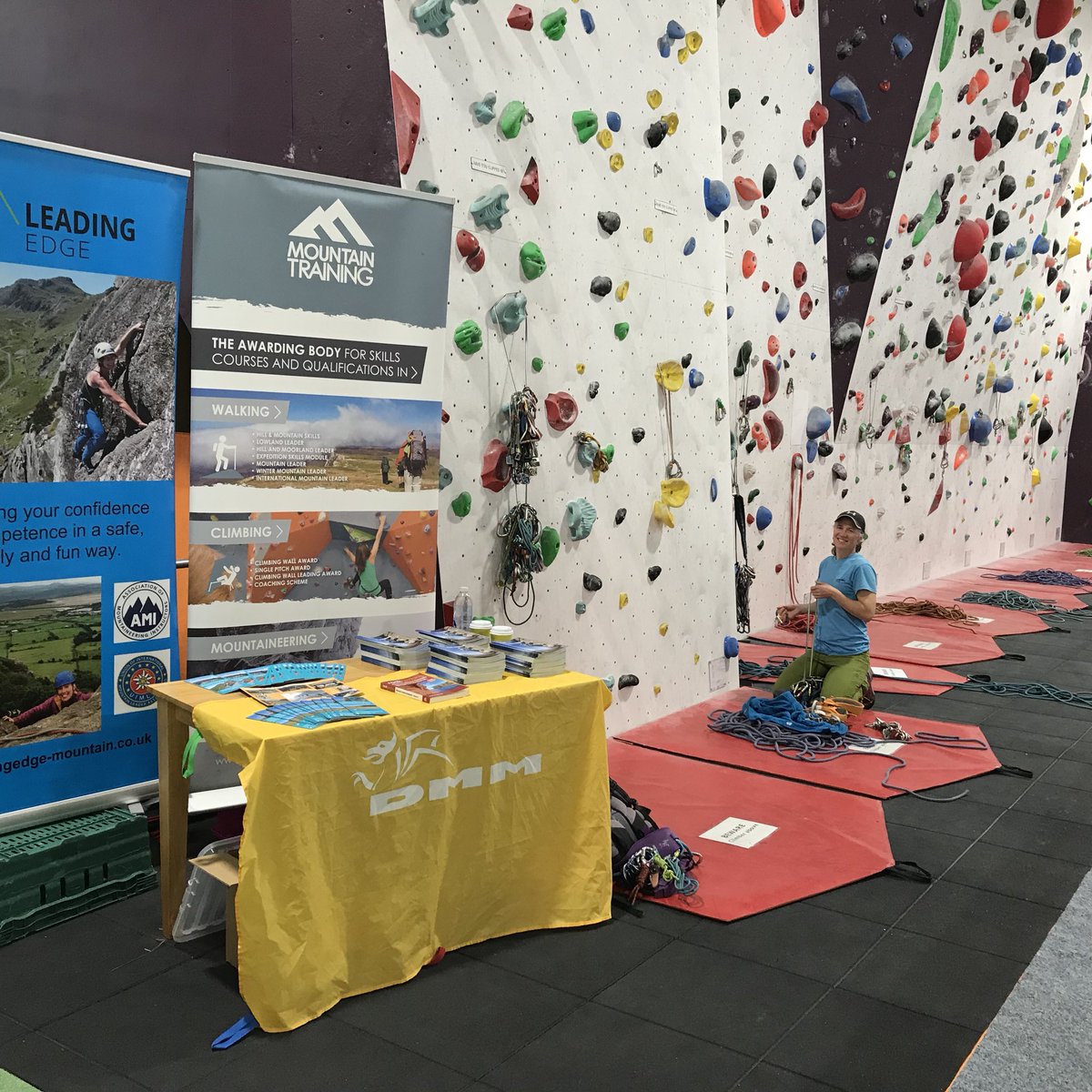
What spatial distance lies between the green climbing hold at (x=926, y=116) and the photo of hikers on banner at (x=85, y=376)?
270 inches

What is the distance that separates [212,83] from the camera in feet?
11.0

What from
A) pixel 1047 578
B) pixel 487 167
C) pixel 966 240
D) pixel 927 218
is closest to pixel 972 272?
pixel 966 240

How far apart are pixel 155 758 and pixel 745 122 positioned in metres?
4.98

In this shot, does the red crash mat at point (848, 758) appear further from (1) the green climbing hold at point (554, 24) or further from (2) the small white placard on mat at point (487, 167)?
(1) the green climbing hold at point (554, 24)

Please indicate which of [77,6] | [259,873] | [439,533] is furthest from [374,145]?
[259,873]

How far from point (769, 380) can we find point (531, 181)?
3177mm

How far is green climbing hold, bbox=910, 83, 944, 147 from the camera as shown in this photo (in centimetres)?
828

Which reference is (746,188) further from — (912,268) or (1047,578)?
(1047,578)

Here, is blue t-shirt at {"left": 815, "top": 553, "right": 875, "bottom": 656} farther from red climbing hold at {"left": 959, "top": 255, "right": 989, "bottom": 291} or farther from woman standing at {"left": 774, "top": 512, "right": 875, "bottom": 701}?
red climbing hold at {"left": 959, "top": 255, "right": 989, "bottom": 291}

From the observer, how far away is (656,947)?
292cm

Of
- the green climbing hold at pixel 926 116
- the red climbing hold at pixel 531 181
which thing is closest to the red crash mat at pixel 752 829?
the red climbing hold at pixel 531 181

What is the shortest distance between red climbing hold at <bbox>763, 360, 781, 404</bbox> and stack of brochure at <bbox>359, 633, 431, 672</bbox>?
427cm

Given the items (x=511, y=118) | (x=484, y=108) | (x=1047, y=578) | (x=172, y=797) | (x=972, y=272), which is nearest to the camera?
(x=172, y=797)

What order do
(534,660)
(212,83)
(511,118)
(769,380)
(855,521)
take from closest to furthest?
(534,660)
(212,83)
(511,118)
(855,521)
(769,380)
